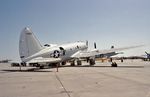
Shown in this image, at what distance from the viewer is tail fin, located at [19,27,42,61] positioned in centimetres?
3834

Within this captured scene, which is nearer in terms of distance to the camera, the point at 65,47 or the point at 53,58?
the point at 53,58

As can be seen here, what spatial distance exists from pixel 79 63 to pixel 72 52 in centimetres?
416

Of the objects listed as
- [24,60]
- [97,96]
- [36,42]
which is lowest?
[97,96]

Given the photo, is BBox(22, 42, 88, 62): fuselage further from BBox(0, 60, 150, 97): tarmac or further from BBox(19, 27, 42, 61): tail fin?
BBox(0, 60, 150, 97): tarmac

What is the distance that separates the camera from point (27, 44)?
38.8 meters

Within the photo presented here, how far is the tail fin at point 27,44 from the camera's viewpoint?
1510 inches

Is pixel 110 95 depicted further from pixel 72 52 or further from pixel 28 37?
pixel 72 52

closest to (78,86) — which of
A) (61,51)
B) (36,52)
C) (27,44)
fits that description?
(27,44)

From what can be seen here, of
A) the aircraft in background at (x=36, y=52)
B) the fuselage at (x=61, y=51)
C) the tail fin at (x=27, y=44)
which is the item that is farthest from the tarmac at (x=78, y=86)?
the fuselage at (x=61, y=51)

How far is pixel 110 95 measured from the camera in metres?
11.8

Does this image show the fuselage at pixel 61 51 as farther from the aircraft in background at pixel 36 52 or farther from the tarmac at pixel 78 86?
the tarmac at pixel 78 86

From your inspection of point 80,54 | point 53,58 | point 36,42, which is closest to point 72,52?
point 80,54

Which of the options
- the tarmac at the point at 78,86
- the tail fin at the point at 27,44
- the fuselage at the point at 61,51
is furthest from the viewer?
the fuselage at the point at 61,51

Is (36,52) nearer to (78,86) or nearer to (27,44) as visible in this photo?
(27,44)
